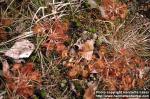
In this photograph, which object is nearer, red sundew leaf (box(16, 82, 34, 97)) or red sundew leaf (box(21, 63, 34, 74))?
red sundew leaf (box(16, 82, 34, 97))

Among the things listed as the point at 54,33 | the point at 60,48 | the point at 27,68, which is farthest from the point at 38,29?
the point at 27,68

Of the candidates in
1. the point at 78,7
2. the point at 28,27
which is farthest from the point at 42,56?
the point at 78,7

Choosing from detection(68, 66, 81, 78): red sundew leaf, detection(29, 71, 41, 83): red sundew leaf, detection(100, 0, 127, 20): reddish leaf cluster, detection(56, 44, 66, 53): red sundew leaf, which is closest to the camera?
detection(29, 71, 41, 83): red sundew leaf

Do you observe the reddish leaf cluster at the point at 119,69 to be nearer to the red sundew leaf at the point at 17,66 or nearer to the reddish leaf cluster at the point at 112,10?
the reddish leaf cluster at the point at 112,10

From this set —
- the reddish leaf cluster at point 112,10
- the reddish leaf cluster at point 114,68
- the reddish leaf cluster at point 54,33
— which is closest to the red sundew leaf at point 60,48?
the reddish leaf cluster at point 54,33

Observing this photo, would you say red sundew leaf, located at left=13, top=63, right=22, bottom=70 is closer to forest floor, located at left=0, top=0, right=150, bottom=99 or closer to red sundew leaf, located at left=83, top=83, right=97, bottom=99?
forest floor, located at left=0, top=0, right=150, bottom=99

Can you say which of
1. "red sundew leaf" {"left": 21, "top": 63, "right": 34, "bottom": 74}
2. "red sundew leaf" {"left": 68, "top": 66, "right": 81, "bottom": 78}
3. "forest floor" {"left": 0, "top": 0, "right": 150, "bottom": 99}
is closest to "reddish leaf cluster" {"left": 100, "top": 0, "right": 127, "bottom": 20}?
"forest floor" {"left": 0, "top": 0, "right": 150, "bottom": 99}

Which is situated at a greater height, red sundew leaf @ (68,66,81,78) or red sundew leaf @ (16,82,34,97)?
red sundew leaf @ (68,66,81,78)
